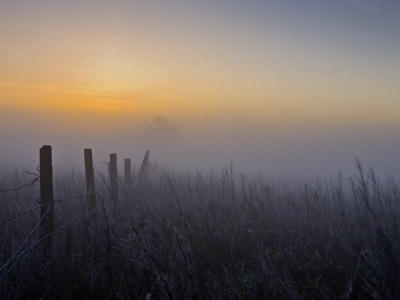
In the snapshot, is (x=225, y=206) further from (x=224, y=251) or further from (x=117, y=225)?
(x=117, y=225)

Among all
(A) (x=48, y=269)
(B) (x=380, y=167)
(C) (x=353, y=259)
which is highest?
(A) (x=48, y=269)

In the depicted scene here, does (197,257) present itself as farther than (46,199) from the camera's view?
Yes

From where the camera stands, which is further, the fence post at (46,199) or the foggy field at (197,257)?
the fence post at (46,199)

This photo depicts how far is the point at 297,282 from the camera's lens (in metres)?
3.78

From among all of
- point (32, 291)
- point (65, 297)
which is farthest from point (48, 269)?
point (65, 297)

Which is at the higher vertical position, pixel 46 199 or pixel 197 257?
pixel 46 199

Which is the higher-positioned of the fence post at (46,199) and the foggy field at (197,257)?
the fence post at (46,199)

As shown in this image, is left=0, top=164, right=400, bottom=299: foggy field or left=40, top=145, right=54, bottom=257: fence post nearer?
left=0, top=164, right=400, bottom=299: foggy field

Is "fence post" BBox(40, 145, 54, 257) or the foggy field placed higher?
"fence post" BBox(40, 145, 54, 257)

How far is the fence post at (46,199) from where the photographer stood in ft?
13.2

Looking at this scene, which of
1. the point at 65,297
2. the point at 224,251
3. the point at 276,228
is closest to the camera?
the point at 65,297

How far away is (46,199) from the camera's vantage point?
13.6 ft

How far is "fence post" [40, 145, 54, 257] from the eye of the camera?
13.2 feet

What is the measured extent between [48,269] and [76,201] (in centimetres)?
318
